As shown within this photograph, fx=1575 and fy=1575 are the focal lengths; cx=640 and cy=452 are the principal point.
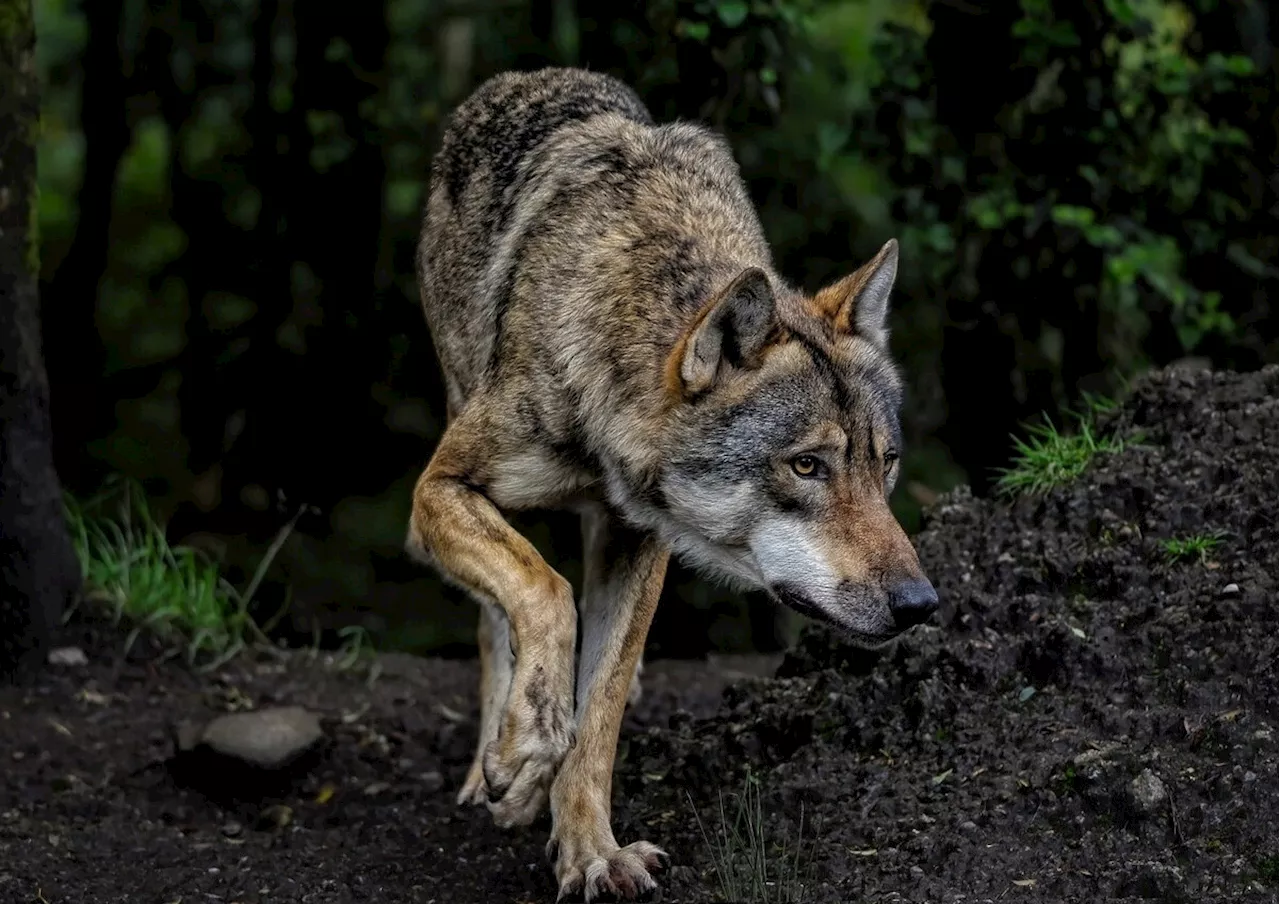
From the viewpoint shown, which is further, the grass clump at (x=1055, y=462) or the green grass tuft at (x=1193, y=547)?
the grass clump at (x=1055, y=462)

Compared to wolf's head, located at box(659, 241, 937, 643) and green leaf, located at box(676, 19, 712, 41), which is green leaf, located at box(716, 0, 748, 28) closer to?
green leaf, located at box(676, 19, 712, 41)

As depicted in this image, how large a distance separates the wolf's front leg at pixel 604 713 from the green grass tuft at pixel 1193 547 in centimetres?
154

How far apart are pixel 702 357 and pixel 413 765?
8.45 ft

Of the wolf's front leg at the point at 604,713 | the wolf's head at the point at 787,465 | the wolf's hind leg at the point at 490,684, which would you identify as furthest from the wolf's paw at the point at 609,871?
the wolf's hind leg at the point at 490,684

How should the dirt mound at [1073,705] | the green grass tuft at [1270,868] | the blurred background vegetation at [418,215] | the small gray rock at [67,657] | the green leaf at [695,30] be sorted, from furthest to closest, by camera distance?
the blurred background vegetation at [418,215] → the green leaf at [695,30] → the small gray rock at [67,657] → the dirt mound at [1073,705] → the green grass tuft at [1270,868]

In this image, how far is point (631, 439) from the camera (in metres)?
4.52

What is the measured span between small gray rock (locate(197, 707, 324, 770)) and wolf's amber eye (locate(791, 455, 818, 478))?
256cm

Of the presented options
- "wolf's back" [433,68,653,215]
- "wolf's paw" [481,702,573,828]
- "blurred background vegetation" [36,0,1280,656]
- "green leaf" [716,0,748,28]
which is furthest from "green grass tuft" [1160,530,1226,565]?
"green leaf" [716,0,748,28]

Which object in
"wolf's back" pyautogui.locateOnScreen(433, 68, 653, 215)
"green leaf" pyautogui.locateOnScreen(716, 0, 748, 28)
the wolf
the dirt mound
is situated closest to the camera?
the dirt mound

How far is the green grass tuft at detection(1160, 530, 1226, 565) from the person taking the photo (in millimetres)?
4766

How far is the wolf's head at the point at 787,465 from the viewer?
410 cm

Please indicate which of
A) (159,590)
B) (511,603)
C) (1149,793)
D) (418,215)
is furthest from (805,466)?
(418,215)

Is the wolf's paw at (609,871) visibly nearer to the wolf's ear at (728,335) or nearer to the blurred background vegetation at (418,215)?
the wolf's ear at (728,335)

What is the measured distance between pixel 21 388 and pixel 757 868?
3825mm
